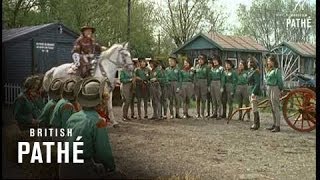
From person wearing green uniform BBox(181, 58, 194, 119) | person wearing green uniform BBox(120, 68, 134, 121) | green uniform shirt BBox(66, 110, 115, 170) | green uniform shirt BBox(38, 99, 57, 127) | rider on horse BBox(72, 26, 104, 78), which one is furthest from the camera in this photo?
person wearing green uniform BBox(181, 58, 194, 119)

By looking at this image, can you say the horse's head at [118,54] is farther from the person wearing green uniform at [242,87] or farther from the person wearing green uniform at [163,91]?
the person wearing green uniform at [242,87]

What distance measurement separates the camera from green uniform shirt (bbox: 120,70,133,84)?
3.63 meters

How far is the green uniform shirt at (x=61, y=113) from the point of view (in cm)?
344

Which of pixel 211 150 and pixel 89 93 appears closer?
pixel 89 93

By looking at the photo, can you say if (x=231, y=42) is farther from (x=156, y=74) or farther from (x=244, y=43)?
(x=156, y=74)

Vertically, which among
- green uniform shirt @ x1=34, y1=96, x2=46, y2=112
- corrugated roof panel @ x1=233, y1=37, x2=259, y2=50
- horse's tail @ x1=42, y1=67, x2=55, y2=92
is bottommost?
green uniform shirt @ x1=34, y1=96, x2=46, y2=112

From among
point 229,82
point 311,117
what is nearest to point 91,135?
point 229,82

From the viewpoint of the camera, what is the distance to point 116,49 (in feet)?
11.6

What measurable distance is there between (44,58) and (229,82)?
1.35m

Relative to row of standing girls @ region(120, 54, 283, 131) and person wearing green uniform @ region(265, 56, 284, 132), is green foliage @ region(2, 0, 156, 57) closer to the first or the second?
row of standing girls @ region(120, 54, 283, 131)

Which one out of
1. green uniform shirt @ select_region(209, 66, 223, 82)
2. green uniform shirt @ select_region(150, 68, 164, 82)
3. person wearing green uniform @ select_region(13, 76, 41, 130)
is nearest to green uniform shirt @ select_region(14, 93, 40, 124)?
person wearing green uniform @ select_region(13, 76, 41, 130)

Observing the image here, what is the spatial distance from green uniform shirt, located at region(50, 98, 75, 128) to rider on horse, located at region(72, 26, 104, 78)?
0.22m

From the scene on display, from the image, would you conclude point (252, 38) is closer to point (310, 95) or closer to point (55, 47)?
point (310, 95)

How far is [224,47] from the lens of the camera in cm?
374
